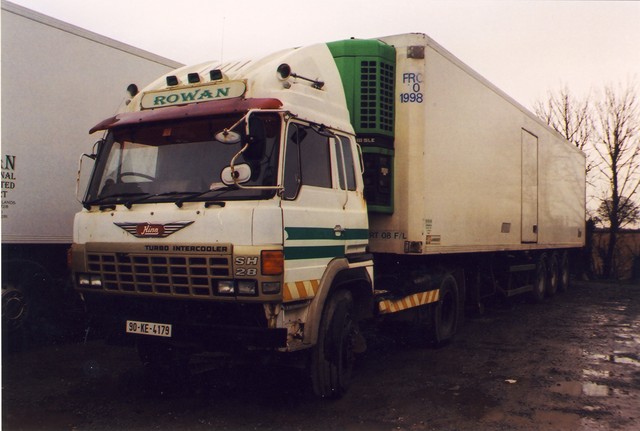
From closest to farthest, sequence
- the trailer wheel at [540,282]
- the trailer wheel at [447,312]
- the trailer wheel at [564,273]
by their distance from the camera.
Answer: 1. the trailer wheel at [447,312]
2. the trailer wheel at [540,282]
3. the trailer wheel at [564,273]

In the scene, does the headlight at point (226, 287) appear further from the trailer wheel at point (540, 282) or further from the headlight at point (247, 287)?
the trailer wheel at point (540, 282)

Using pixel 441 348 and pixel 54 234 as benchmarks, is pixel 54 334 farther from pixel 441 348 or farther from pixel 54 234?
pixel 441 348

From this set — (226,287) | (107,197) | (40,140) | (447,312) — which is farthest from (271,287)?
(447,312)

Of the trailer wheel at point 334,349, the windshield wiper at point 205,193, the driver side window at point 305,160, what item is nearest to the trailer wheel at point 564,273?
the trailer wheel at point 334,349

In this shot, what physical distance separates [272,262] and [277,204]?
1.64 feet

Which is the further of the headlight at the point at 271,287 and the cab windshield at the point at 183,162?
the cab windshield at the point at 183,162

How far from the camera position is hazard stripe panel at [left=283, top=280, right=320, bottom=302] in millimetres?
5187

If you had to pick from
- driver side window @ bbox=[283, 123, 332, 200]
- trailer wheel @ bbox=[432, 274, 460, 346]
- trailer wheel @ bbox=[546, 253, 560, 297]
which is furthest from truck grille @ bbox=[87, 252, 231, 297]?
trailer wheel @ bbox=[546, 253, 560, 297]

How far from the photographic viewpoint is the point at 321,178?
595 cm

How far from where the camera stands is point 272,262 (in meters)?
5.04

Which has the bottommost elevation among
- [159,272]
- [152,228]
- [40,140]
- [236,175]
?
[159,272]

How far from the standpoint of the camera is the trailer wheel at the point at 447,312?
28.5 feet

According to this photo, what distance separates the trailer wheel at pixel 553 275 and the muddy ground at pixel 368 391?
646 cm

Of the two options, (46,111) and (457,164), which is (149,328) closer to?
(46,111)
